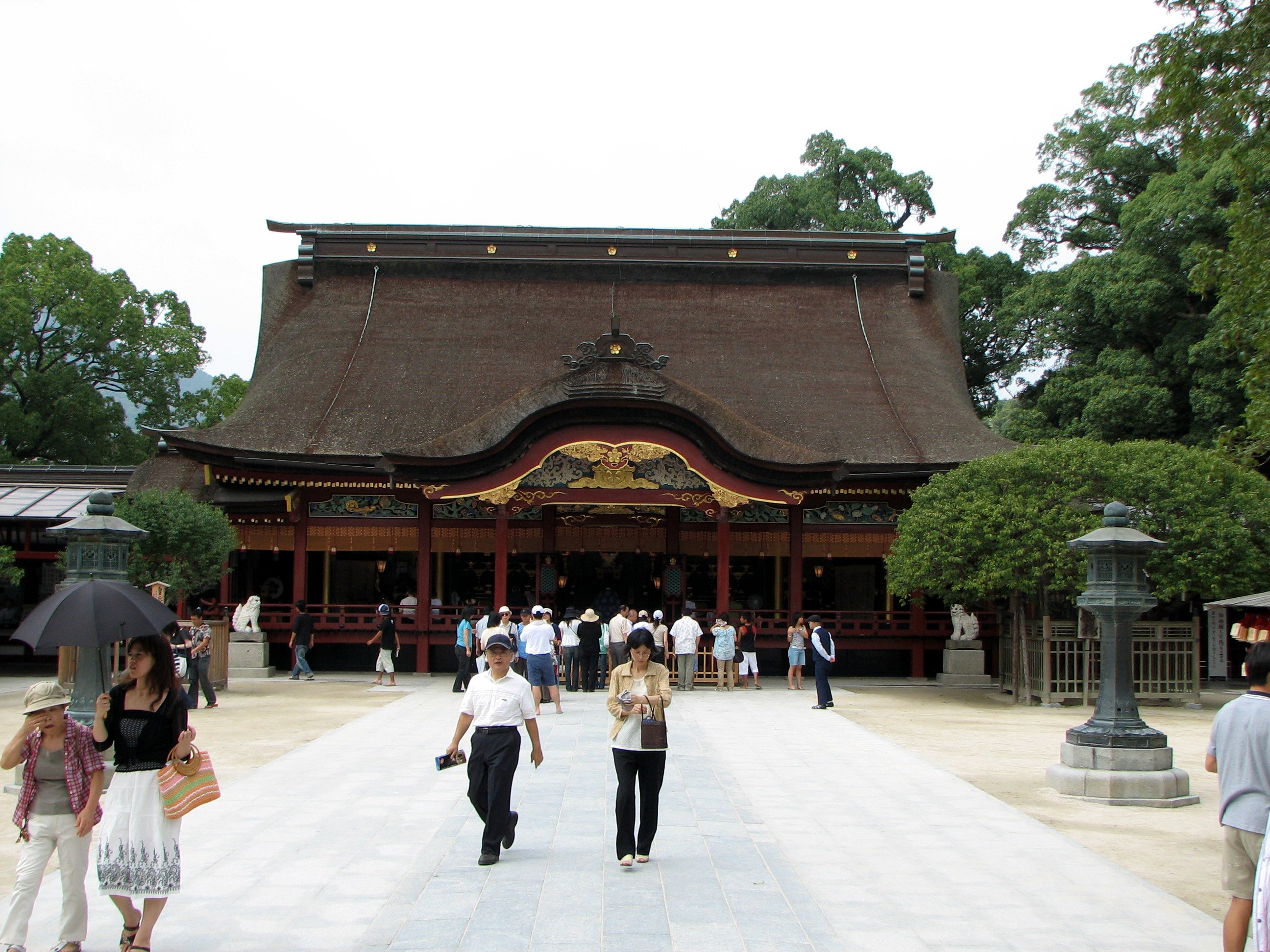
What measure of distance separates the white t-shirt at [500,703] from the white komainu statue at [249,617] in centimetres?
1472

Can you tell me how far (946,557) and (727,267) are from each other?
38.9ft

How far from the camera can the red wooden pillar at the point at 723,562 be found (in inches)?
823

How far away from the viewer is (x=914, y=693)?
65.5 ft

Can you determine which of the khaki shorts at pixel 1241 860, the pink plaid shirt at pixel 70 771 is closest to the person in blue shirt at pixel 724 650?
the khaki shorts at pixel 1241 860

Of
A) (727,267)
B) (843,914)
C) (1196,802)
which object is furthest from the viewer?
(727,267)

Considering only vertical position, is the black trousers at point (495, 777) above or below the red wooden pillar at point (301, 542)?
below

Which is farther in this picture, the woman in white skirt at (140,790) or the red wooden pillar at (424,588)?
the red wooden pillar at (424,588)

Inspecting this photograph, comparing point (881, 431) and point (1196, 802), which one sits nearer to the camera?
point (1196, 802)

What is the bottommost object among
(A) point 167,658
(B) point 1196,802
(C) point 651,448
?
(B) point 1196,802

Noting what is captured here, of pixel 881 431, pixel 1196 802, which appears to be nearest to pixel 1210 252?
pixel 1196 802

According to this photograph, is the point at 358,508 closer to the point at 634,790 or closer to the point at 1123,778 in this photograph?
the point at 1123,778

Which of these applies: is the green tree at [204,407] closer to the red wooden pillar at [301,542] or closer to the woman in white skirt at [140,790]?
the red wooden pillar at [301,542]

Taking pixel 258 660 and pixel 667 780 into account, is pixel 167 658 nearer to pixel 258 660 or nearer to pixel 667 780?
pixel 667 780

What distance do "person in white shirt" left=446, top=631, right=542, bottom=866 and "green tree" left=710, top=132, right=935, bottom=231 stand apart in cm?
3483
